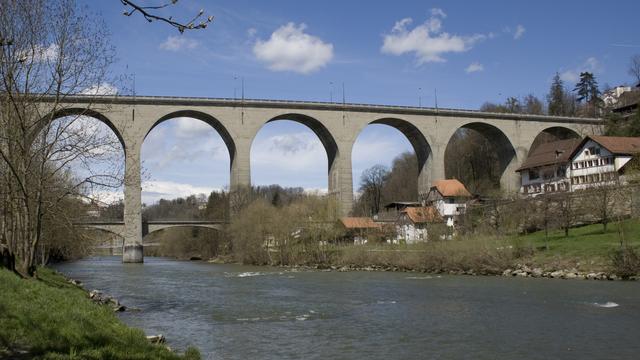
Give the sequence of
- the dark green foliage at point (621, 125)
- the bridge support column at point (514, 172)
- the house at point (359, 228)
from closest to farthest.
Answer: the house at point (359, 228), the dark green foliage at point (621, 125), the bridge support column at point (514, 172)

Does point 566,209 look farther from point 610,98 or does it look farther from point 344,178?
point 610,98

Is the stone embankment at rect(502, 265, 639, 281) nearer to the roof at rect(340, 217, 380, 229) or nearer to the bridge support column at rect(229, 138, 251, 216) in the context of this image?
the roof at rect(340, 217, 380, 229)

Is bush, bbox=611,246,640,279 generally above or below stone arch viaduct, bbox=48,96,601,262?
below

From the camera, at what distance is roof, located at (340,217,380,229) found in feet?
164

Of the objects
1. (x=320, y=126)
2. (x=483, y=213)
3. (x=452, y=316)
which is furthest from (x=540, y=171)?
(x=452, y=316)

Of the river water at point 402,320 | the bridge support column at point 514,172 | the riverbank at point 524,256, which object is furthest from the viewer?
the bridge support column at point 514,172

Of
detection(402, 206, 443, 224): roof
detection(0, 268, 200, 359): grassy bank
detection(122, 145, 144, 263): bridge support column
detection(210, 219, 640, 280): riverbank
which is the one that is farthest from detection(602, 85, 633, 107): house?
detection(0, 268, 200, 359): grassy bank

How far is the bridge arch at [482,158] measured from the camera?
6094 centimetres

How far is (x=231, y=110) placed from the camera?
52.2m

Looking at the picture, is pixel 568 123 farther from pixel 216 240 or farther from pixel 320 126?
pixel 216 240

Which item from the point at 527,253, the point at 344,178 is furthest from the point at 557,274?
the point at 344,178

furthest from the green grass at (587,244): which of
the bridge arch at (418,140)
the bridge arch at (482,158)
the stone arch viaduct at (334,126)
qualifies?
the bridge arch at (482,158)

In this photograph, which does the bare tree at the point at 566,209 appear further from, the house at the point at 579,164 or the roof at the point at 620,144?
the roof at the point at 620,144

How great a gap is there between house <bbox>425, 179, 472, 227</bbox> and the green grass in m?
16.1
